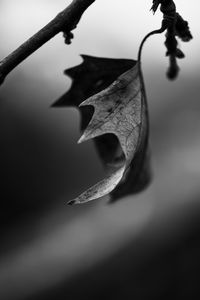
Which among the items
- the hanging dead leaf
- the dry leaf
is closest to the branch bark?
the dry leaf

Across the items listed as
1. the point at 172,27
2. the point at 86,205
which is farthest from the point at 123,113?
the point at 86,205

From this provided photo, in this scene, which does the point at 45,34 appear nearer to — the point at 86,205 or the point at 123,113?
the point at 123,113

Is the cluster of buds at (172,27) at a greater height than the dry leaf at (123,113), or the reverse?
the cluster of buds at (172,27)

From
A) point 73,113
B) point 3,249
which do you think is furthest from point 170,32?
point 73,113

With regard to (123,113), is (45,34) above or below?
above

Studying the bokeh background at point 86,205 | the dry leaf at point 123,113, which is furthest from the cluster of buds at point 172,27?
the bokeh background at point 86,205

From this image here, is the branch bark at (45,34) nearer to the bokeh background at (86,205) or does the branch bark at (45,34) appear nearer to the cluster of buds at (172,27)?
the cluster of buds at (172,27)

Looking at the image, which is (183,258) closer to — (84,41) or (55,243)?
(55,243)

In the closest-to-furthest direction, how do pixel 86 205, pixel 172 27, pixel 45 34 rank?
pixel 45 34
pixel 172 27
pixel 86 205
